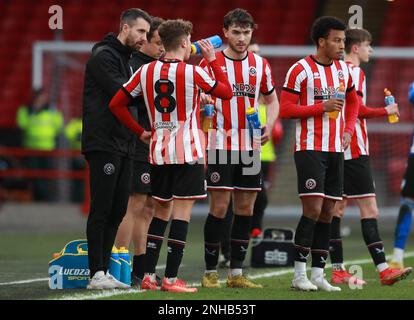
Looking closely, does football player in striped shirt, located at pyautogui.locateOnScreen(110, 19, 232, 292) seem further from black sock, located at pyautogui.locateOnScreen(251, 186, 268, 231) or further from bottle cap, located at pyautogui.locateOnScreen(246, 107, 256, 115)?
black sock, located at pyautogui.locateOnScreen(251, 186, 268, 231)

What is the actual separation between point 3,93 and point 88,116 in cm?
1558

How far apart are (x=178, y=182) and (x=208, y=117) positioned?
759mm

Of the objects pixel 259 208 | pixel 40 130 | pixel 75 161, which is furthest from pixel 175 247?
pixel 40 130

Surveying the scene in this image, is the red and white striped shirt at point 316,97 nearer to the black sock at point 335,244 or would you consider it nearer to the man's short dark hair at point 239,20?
the man's short dark hair at point 239,20

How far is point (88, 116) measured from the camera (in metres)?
7.67

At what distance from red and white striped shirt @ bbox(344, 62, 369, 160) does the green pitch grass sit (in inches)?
38.7

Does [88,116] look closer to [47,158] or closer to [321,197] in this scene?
[321,197]

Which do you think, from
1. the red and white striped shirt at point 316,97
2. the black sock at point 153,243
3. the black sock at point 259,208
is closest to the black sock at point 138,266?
the black sock at point 153,243

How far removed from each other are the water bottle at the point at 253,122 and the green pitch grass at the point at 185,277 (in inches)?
42.7

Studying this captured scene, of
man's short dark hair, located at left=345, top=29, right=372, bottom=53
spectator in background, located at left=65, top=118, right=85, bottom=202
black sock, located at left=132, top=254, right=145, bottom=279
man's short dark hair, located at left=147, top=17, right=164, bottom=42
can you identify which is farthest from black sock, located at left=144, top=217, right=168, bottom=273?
spectator in background, located at left=65, top=118, right=85, bottom=202

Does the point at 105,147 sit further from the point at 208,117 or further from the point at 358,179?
the point at 358,179

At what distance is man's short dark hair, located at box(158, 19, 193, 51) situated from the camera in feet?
23.9

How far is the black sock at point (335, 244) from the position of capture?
8.87 meters

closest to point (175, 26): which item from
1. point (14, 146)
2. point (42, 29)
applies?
point (14, 146)
